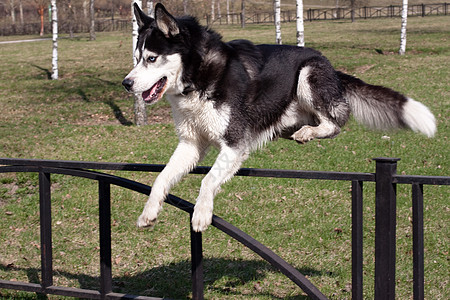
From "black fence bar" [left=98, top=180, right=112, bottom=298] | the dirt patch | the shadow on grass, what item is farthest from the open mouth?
the dirt patch

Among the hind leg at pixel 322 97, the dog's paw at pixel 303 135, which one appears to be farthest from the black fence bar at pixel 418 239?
the hind leg at pixel 322 97

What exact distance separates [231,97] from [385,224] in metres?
1.49

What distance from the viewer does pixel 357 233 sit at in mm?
3590

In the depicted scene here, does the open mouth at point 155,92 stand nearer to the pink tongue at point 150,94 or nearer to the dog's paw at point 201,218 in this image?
the pink tongue at point 150,94

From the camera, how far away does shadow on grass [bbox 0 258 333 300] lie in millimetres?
6180

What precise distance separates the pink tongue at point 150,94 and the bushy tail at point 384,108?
185cm

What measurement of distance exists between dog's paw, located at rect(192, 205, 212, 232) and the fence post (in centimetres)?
112

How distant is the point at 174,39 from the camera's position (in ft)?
12.9

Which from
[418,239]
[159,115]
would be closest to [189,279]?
[418,239]

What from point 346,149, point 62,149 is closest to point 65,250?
point 62,149

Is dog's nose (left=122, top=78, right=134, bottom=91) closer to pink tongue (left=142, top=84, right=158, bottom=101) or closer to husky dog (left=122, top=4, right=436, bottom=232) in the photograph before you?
husky dog (left=122, top=4, right=436, bottom=232)

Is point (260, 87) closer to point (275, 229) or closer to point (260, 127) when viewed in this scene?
point (260, 127)

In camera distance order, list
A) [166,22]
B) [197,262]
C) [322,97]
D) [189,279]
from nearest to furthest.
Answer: [166,22], [197,262], [322,97], [189,279]

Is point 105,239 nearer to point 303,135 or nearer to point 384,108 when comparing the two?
point 303,135
